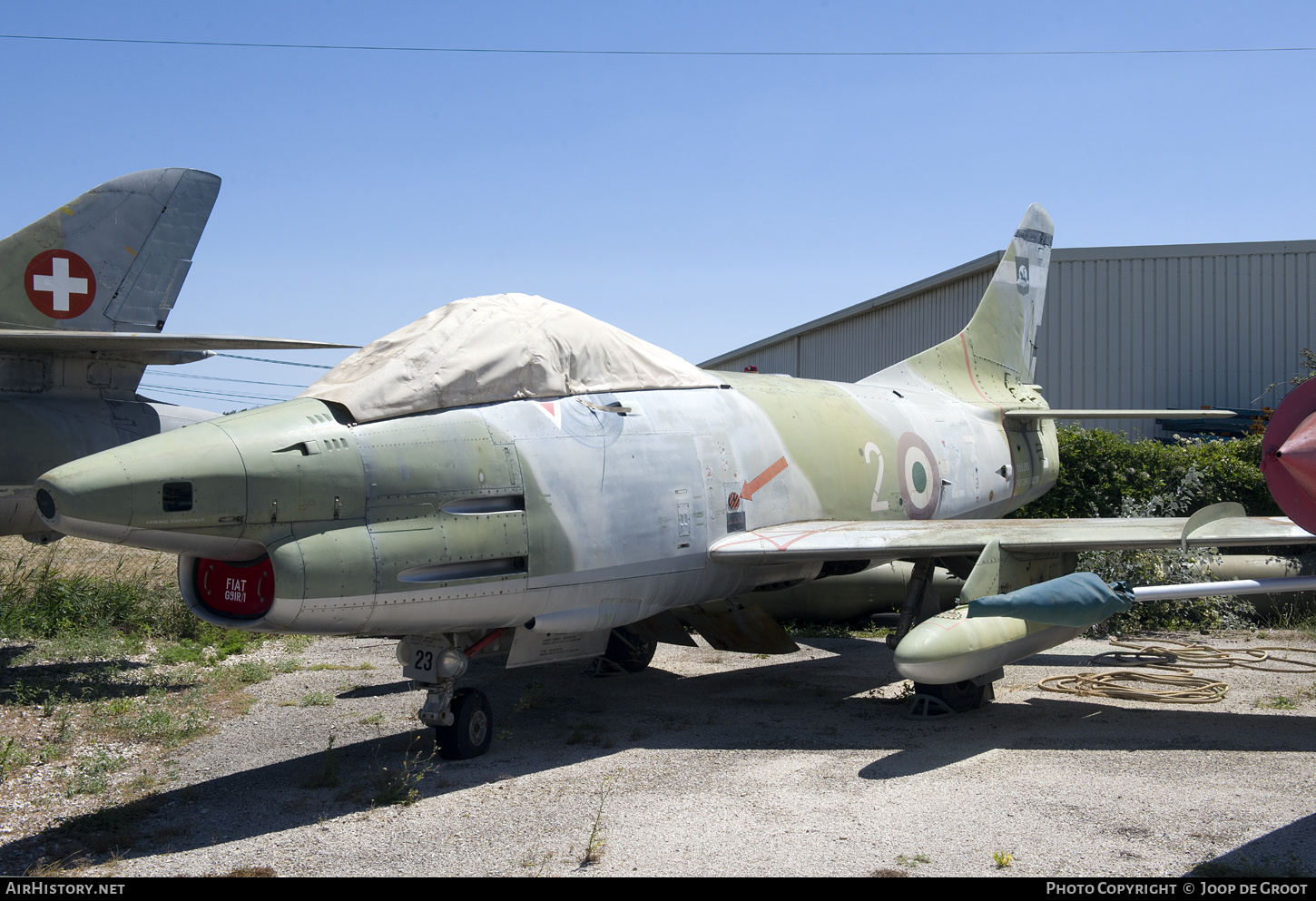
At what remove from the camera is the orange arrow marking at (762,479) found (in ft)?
26.6

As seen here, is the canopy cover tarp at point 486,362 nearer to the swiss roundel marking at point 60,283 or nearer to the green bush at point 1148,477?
the swiss roundel marking at point 60,283

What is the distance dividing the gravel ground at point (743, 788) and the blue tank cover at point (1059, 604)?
933 mm

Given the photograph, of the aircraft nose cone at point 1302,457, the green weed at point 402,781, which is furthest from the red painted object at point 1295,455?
the green weed at point 402,781

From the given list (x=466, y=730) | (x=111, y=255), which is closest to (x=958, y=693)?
(x=466, y=730)

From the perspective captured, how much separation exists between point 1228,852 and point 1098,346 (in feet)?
52.9

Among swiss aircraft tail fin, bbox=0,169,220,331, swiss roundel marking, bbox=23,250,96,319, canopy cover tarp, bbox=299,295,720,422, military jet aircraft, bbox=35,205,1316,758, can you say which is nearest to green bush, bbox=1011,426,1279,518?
military jet aircraft, bbox=35,205,1316,758

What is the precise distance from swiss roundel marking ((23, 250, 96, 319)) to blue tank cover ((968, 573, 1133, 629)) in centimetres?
1030

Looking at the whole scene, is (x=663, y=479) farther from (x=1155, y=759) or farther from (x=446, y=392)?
(x=1155, y=759)

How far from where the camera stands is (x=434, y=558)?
6090 millimetres

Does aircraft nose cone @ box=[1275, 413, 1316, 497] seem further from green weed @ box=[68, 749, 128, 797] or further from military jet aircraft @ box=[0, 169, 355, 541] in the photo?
military jet aircraft @ box=[0, 169, 355, 541]

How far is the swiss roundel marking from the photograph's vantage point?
10867 mm

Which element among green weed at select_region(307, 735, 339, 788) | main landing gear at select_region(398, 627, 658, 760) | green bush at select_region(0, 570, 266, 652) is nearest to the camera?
green weed at select_region(307, 735, 339, 788)

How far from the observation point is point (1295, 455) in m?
4.43

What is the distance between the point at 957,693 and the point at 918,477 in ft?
9.56
